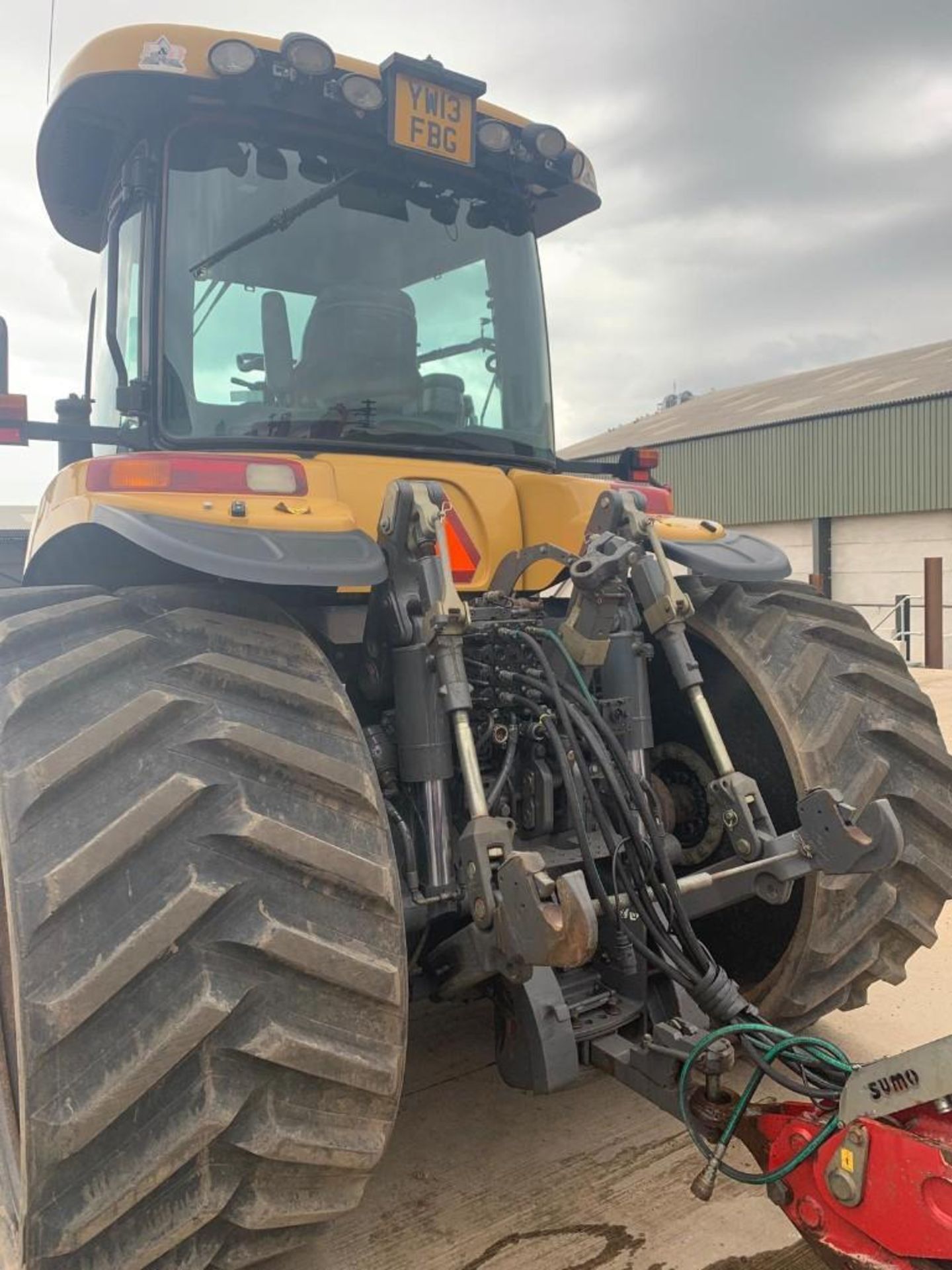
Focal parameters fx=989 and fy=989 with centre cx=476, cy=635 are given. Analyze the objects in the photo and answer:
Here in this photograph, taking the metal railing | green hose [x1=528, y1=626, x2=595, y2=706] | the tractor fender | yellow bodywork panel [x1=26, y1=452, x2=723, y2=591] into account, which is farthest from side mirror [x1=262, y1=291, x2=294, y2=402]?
→ the metal railing

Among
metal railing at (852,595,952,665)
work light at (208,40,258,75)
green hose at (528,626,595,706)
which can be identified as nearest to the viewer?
green hose at (528,626,595,706)

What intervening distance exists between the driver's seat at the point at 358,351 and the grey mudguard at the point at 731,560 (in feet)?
3.07

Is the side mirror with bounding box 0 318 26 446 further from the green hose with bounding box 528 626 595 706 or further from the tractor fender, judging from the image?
the green hose with bounding box 528 626 595 706

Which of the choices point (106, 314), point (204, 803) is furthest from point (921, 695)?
point (106, 314)

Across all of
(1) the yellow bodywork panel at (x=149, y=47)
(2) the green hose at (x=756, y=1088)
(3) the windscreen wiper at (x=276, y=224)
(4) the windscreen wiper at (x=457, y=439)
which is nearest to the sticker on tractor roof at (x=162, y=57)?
(1) the yellow bodywork panel at (x=149, y=47)

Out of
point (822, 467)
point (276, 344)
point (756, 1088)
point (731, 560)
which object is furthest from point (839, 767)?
point (822, 467)

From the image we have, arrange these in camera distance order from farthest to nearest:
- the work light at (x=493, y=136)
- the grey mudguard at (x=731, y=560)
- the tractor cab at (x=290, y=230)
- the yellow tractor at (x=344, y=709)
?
the work light at (x=493, y=136)
the grey mudguard at (x=731, y=560)
the tractor cab at (x=290, y=230)
the yellow tractor at (x=344, y=709)

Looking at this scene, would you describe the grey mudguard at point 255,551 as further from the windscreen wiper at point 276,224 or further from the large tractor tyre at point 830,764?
the large tractor tyre at point 830,764

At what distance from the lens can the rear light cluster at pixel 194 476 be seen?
2.25 m

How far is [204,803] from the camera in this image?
1749 millimetres

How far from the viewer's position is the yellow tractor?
1674 millimetres

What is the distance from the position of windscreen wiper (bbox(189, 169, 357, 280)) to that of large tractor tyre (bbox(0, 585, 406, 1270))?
1256 mm

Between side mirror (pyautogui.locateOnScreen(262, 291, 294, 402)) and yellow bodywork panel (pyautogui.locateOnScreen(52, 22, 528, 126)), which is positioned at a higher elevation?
yellow bodywork panel (pyautogui.locateOnScreen(52, 22, 528, 126))

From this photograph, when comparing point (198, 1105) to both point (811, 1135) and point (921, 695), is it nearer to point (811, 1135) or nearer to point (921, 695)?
point (811, 1135)
